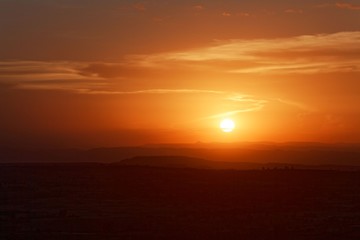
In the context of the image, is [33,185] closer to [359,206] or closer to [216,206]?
Result: [216,206]

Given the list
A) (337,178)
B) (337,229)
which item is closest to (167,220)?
(337,229)

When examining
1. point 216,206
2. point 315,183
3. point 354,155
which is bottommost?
point 216,206

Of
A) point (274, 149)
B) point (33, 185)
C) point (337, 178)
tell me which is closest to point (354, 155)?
point (274, 149)

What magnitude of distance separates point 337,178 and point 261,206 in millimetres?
10938

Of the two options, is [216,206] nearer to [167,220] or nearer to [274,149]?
[167,220]

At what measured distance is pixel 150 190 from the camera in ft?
111

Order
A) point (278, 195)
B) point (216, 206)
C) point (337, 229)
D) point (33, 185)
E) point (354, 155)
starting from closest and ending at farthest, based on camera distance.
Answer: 1. point (337, 229)
2. point (216, 206)
3. point (278, 195)
4. point (33, 185)
5. point (354, 155)

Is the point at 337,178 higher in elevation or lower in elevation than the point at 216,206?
higher

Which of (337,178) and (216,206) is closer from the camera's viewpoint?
(216,206)

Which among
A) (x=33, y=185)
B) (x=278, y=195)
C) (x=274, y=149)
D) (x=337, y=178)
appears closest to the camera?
(x=278, y=195)

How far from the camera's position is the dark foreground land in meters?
23.3

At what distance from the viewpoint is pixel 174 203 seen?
3002cm

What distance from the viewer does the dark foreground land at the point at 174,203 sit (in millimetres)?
23312

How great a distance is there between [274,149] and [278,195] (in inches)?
5458
